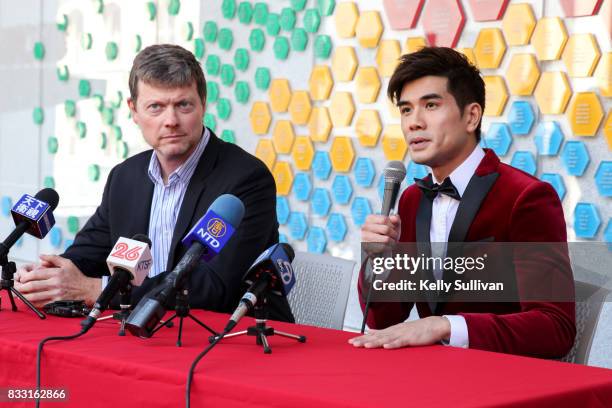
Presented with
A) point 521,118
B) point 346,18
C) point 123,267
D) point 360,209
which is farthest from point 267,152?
point 123,267

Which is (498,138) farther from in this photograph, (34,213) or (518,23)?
(34,213)

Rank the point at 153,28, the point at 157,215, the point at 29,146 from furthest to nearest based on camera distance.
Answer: the point at 29,146 < the point at 153,28 < the point at 157,215

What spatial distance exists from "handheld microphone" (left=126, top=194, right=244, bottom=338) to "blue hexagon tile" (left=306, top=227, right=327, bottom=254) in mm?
2754

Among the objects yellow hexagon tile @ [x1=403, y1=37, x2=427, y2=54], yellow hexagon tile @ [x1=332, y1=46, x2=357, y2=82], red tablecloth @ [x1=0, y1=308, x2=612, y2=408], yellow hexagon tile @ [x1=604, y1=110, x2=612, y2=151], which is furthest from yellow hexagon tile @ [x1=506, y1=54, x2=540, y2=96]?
red tablecloth @ [x1=0, y1=308, x2=612, y2=408]

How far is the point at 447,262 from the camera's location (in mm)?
2396

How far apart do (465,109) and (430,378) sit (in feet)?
3.72

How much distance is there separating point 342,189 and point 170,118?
1.82 meters

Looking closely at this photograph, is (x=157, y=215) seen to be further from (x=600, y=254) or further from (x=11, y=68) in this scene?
(x=11, y=68)

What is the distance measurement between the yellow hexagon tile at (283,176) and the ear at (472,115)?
7.46 feet

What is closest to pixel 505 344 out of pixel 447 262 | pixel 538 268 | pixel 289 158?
pixel 538 268

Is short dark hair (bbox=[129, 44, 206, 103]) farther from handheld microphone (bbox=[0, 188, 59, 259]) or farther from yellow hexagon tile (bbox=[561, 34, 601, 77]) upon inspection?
yellow hexagon tile (bbox=[561, 34, 601, 77])

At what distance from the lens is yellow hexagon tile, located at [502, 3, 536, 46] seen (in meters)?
3.62

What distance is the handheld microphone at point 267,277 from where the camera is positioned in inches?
70.5

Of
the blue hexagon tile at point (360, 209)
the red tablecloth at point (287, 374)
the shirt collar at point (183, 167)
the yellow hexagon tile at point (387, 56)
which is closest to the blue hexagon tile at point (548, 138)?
the yellow hexagon tile at point (387, 56)
